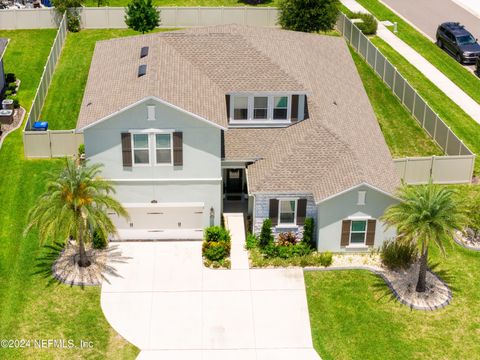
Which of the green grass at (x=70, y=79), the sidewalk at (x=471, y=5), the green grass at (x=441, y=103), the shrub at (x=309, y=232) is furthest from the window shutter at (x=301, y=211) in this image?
the sidewalk at (x=471, y=5)

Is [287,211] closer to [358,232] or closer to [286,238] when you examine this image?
[286,238]

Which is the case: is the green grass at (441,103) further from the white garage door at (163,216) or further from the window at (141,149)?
the window at (141,149)

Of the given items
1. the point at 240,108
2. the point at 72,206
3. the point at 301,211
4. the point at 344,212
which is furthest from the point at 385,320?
the point at 72,206

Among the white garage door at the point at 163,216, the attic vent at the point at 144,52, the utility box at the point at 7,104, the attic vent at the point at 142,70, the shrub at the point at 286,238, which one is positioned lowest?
the shrub at the point at 286,238

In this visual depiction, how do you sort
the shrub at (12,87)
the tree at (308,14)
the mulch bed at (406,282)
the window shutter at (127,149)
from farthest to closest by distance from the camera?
the tree at (308,14) → the shrub at (12,87) → the window shutter at (127,149) → the mulch bed at (406,282)

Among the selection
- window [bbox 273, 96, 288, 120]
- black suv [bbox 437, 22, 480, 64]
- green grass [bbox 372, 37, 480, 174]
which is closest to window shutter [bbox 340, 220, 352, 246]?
window [bbox 273, 96, 288, 120]

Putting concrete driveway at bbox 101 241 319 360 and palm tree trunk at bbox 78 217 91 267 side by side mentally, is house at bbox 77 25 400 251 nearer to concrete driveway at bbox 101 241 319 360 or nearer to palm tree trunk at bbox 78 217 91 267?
concrete driveway at bbox 101 241 319 360
